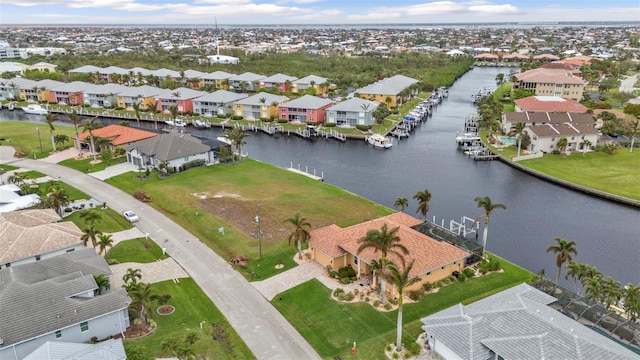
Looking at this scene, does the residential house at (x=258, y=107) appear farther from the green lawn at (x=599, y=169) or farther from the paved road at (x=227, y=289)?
the green lawn at (x=599, y=169)

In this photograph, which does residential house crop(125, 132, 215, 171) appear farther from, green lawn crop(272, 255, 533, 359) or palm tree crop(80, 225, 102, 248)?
green lawn crop(272, 255, 533, 359)

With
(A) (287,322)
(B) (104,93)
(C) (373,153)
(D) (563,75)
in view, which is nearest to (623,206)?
(C) (373,153)

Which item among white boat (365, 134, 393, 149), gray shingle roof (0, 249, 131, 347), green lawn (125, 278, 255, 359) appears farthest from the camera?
white boat (365, 134, 393, 149)

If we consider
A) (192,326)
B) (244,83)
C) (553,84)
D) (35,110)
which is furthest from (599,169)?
(35,110)

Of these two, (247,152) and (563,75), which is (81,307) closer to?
(247,152)

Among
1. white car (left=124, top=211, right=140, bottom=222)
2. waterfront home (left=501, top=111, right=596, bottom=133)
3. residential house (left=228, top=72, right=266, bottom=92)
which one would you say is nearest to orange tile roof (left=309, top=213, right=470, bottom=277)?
white car (left=124, top=211, right=140, bottom=222)
